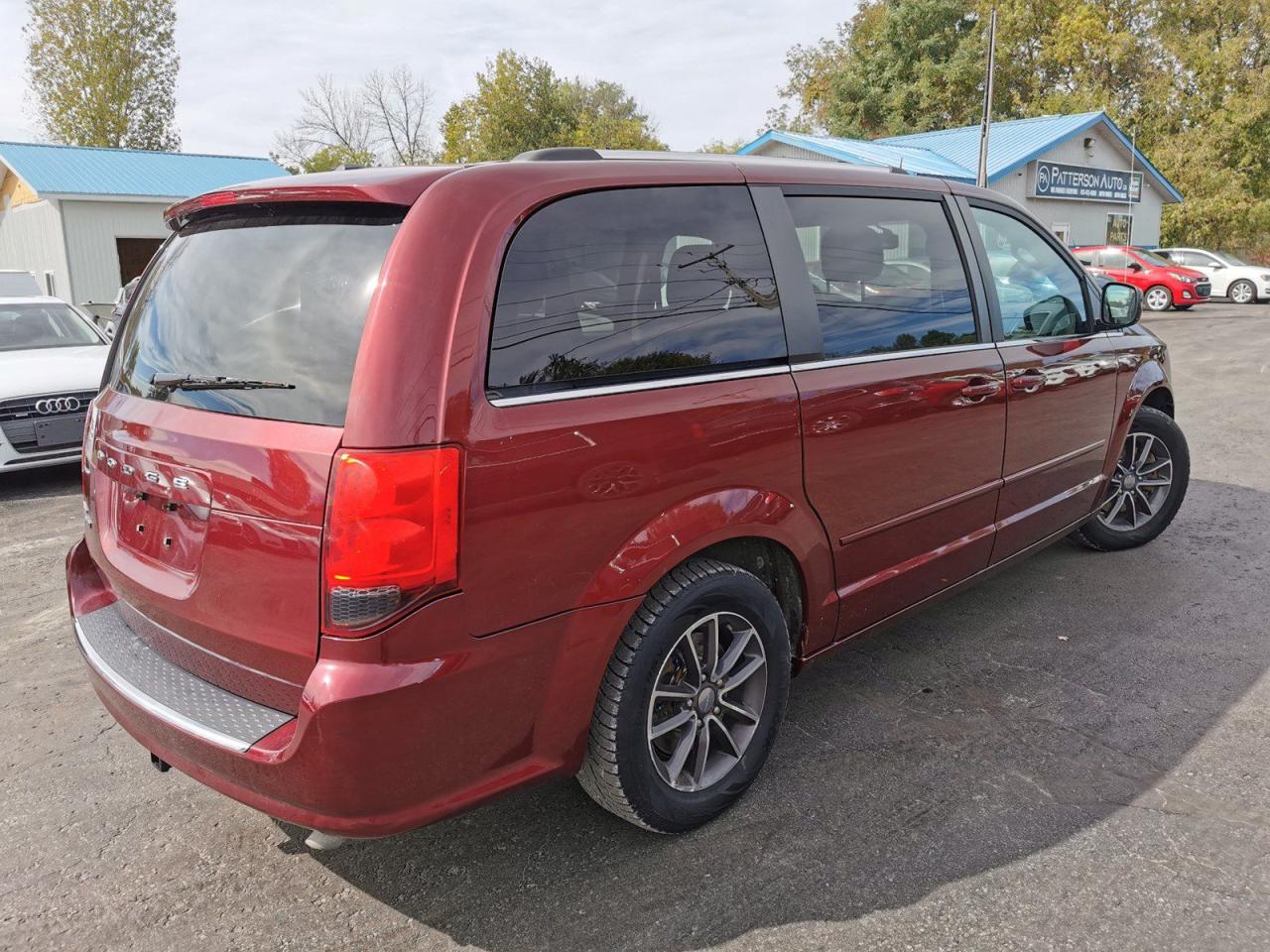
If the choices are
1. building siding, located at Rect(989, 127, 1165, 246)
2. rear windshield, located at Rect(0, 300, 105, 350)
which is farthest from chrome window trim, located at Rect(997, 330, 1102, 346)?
building siding, located at Rect(989, 127, 1165, 246)

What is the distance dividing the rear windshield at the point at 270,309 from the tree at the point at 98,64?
152 feet

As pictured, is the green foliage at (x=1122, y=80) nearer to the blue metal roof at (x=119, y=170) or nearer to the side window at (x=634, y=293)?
the blue metal roof at (x=119, y=170)

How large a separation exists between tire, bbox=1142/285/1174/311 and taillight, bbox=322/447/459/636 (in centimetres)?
2702

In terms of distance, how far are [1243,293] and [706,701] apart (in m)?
30.9

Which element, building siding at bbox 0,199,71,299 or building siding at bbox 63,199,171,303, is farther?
building siding at bbox 0,199,71,299

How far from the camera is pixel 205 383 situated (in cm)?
246

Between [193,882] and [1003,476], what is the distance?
3.04 m

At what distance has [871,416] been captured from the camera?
123 inches

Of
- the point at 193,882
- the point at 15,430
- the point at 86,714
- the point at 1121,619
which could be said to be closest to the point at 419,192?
the point at 193,882

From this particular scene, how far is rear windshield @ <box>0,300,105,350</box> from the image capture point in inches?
325

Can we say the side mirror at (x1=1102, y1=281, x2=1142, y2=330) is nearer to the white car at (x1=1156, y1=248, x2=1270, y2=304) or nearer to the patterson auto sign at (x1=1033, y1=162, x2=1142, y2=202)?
the white car at (x1=1156, y1=248, x2=1270, y2=304)

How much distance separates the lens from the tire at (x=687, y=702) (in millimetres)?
2525

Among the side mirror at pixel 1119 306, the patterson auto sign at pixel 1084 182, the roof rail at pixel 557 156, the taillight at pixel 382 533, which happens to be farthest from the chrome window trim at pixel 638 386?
the patterson auto sign at pixel 1084 182

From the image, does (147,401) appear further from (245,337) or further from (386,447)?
(386,447)
